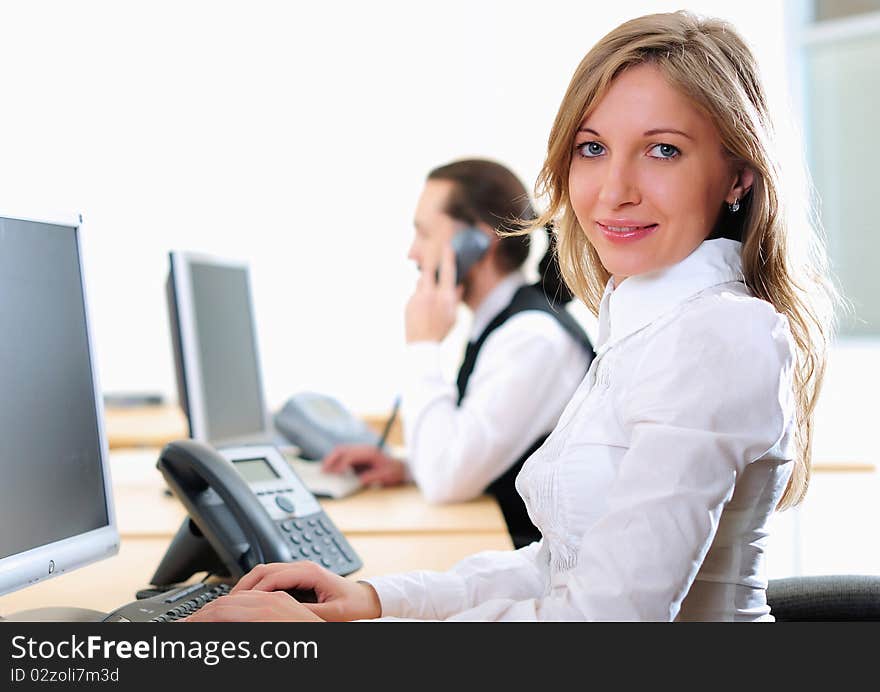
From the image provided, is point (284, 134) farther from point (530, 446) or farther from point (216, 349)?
point (530, 446)

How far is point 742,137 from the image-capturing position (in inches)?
31.8

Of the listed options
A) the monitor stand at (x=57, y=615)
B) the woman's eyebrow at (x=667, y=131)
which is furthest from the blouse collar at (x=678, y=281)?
the monitor stand at (x=57, y=615)

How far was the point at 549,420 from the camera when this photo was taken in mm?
1864

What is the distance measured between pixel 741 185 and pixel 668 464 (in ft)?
1.03

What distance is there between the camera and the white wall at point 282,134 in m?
3.35

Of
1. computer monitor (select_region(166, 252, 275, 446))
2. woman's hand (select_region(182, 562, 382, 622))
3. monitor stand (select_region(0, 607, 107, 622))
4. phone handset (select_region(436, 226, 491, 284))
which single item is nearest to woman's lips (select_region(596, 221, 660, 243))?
woman's hand (select_region(182, 562, 382, 622))

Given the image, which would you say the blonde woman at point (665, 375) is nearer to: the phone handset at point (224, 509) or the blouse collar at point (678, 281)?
the blouse collar at point (678, 281)

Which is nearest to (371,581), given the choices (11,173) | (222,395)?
(222,395)

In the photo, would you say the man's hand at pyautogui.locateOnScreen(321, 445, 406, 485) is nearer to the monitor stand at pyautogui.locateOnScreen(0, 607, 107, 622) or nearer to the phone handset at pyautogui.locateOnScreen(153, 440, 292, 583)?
the phone handset at pyautogui.locateOnScreen(153, 440, 292, 583)

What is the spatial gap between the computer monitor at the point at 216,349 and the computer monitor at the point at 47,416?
2.42 feet

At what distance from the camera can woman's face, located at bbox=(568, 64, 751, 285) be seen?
809 mm
